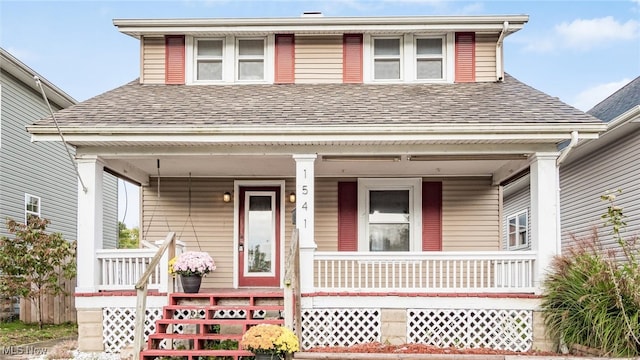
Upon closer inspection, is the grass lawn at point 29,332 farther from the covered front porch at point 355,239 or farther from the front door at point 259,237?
the front door at point 259,237

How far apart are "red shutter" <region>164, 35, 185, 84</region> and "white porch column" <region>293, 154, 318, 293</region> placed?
3809 mm

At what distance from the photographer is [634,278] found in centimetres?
827

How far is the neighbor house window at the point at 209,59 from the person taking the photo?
12.3 metres

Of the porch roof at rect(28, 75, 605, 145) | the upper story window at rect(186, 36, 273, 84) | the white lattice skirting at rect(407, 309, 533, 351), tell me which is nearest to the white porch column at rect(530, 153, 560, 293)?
the porch roof at rect(28, 75, 605, 145)

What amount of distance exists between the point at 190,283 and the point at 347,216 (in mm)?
3758

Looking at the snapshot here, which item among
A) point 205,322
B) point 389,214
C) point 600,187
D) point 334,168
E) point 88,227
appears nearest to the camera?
point 205,322

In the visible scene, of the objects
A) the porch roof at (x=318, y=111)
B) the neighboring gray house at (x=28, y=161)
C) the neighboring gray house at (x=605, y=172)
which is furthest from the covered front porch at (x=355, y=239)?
the neighboring gray house at (x=28, y=161)

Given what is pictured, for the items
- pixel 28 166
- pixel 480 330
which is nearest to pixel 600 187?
pixel 480 330

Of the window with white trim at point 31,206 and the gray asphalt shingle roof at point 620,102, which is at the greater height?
the gray asphalt shingle roof at point 620,102

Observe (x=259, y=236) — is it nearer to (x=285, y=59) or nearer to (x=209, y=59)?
(x=285, y=59)

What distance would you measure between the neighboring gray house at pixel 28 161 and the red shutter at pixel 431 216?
9357 millimetres

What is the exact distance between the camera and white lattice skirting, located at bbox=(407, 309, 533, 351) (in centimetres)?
944

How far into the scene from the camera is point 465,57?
40.0 feet

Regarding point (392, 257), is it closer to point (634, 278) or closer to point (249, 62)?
point (634, 278)
